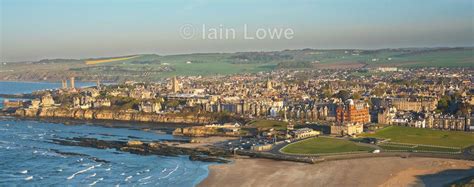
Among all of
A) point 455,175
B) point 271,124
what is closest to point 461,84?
point 271,124

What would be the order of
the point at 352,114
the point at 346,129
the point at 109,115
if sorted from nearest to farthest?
the point at 346,129 < the point at 352,114 < the point at 109,115

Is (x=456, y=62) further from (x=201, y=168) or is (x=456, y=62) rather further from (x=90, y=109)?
(x=201, y=168)

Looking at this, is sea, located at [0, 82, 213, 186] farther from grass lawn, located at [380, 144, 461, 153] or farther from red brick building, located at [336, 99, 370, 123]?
red brick building, located at [336, 99, 370, 123]

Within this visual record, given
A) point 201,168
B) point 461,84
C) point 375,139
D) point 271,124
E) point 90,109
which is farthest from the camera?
point 461,84

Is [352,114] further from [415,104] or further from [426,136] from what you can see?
[415,104]

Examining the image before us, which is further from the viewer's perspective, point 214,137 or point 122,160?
point 214,137

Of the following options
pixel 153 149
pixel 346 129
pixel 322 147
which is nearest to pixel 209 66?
pixel 346 129

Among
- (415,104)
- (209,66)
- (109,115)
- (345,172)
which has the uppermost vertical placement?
(209,66)

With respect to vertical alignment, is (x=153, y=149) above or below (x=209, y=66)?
below

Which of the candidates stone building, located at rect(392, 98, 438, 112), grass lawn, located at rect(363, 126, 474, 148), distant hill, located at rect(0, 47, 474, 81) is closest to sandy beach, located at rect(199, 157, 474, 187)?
grass lawn, located at rect(363, 126, 474, 148)
